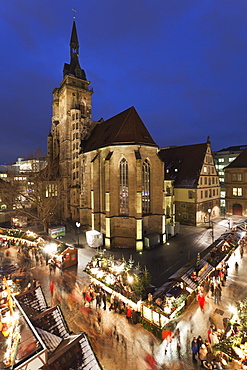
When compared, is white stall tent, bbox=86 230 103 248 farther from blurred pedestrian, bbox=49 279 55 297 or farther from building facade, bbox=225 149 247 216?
building facade, bbox=225 149 247 216

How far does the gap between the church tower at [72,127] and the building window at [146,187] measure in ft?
36.4

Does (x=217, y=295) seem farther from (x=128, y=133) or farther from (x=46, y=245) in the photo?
(x=128, y=133)

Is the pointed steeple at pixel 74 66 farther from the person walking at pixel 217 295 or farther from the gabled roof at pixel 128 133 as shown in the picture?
the person walking at pixel 217 295

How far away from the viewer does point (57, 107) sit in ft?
119

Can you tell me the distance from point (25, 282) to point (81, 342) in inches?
436

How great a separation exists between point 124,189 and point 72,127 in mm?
15507

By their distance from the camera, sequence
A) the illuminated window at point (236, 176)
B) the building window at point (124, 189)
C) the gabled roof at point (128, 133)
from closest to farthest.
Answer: the gabled roof at point (128, 133), the building window at point (124, 189), the illuminated window at point (236, 176)

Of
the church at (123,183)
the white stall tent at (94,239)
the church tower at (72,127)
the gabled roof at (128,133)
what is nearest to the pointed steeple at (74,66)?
the church tower at (72,127)

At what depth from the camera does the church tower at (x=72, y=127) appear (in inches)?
1164

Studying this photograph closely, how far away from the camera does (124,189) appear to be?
71.8 ft

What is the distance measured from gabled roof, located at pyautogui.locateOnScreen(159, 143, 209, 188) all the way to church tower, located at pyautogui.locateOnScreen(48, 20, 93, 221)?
593 inches

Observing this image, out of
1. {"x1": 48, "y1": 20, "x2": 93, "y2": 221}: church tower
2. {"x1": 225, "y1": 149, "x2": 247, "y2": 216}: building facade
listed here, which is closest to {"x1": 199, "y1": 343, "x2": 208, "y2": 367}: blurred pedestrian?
{"x1": 48, "y1": 20, "x2": 93, "y2": 221}: church tower

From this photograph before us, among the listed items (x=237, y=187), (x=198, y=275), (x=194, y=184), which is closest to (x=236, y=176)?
(x=237, y=187)

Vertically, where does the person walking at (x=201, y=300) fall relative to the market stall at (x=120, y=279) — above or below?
below
